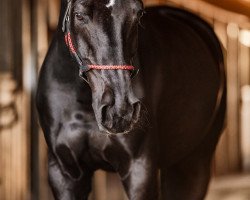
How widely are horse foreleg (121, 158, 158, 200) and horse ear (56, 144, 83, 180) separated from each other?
8.6 inches

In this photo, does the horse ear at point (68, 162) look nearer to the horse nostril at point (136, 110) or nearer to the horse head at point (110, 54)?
the horse head at point (110, 54)

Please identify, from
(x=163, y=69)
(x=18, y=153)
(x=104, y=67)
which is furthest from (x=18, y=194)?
(x=104, y=67)

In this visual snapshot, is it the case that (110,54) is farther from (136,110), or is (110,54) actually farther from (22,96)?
(22,96)

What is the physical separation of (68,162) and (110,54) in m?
0.71

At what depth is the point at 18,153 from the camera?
5.44 m

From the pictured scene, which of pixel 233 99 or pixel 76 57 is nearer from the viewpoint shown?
pixel 76 57

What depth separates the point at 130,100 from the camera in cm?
301

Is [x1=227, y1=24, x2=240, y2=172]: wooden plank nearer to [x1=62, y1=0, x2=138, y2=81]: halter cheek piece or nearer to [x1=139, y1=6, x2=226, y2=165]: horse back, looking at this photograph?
[x1=139, y1=6, x2=226, y2=165]: horse back

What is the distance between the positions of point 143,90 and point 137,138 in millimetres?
205

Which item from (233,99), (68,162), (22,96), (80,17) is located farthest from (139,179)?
(233,99)

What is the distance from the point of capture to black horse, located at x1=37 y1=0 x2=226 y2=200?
3.09 metres

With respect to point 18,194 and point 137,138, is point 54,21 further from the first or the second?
point 137,138

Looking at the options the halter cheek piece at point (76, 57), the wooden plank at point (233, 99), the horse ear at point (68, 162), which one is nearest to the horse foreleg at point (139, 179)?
the horse ear at point (68, 162)

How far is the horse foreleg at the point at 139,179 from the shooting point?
139 inches
